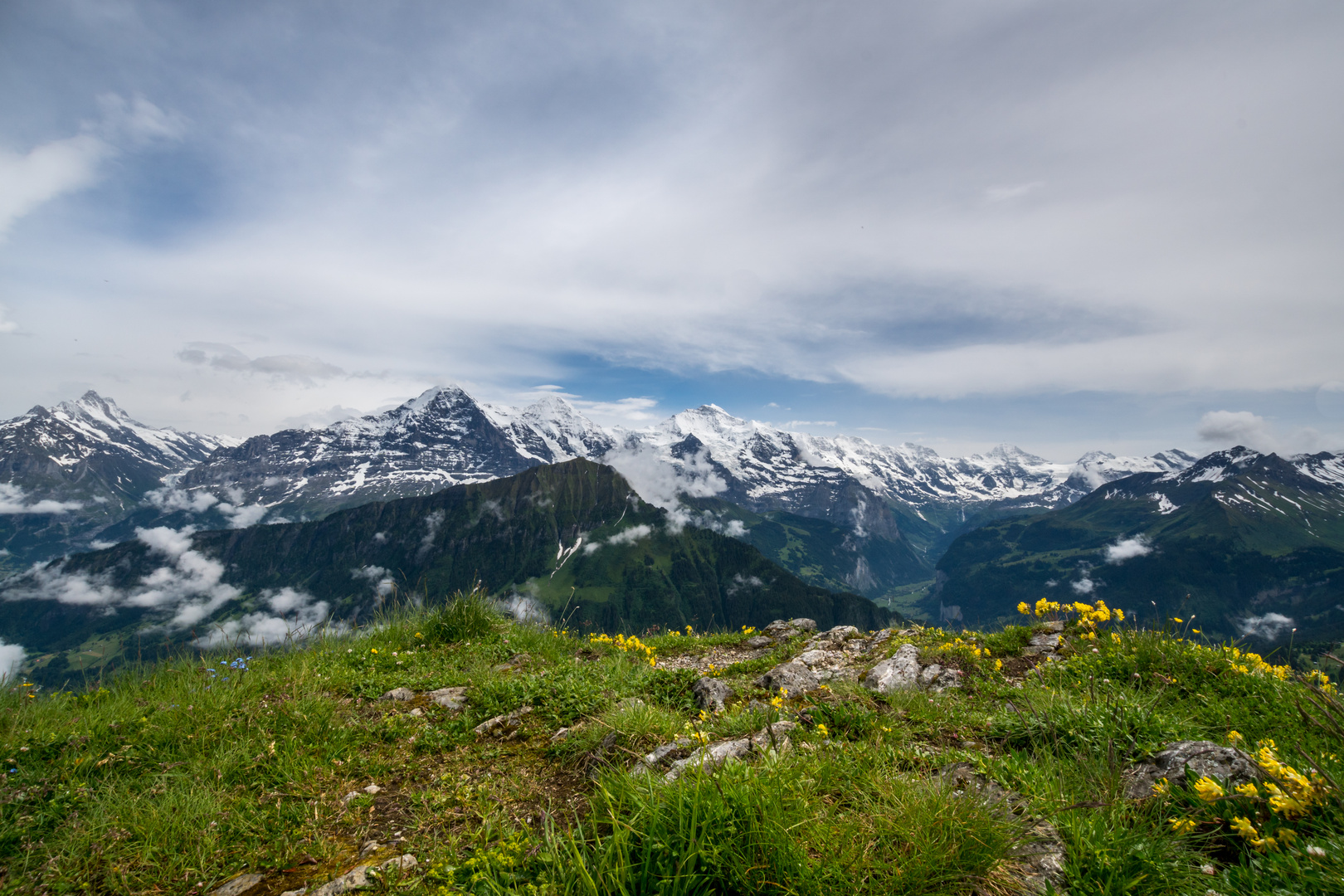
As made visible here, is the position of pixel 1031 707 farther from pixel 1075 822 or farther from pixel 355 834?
pixel 355 834

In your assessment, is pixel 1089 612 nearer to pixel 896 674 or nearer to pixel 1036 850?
pixel 896 674

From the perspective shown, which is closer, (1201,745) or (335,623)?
(1201,745)

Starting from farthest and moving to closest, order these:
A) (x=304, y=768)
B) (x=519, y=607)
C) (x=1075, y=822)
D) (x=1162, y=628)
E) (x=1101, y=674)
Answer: (x=519, y=607) < (x=1162, y=628) < (x=1101, y=674) < (x=304, y=768) < (x=1075, y=822)

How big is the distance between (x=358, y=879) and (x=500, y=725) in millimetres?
3069

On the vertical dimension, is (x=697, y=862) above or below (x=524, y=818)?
above

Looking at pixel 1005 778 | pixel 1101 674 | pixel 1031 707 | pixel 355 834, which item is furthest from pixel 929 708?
pixel 355 834

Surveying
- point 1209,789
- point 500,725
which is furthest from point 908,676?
point 500,725

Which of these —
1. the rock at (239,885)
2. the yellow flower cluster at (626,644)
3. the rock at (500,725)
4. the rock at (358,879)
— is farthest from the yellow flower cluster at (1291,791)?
the yellow flower cluster at (626,644)

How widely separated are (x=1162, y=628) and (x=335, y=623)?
50.2ft

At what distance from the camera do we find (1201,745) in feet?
15.5

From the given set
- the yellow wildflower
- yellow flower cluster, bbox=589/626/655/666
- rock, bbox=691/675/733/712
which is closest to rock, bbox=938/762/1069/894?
the yellow wildflower

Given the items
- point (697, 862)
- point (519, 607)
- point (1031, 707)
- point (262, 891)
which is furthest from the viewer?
point (519, 607)

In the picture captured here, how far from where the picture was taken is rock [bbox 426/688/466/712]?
7559 mm

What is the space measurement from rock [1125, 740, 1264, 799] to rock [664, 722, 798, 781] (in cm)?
296
